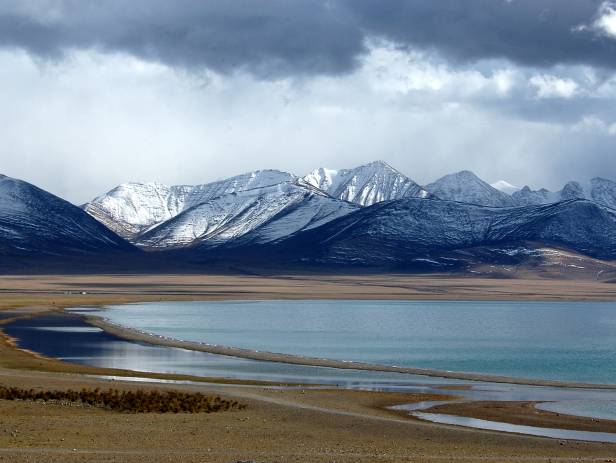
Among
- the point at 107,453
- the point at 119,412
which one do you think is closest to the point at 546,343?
the point at 119,412

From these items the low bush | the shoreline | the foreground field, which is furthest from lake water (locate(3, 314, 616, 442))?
the low bush

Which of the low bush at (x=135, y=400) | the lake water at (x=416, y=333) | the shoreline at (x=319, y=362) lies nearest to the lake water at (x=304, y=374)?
the shoreline at (x=319, y=362)

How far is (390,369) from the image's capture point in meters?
69.2

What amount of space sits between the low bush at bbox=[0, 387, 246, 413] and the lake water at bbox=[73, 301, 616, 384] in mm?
28764

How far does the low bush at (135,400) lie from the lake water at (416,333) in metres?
28.8

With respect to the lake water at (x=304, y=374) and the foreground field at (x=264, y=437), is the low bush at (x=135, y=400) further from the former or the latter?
the lake water at (x=304, y=374)

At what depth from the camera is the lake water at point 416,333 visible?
7719 centimetres

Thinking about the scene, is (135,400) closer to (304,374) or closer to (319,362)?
(304,374)

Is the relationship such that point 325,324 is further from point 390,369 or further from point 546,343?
point 390,369

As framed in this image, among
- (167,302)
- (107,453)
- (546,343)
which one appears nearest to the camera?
(107,453)

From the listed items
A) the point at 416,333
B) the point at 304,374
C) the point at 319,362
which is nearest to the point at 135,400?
the point at 304,374

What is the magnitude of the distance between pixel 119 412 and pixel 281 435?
27.0 ft

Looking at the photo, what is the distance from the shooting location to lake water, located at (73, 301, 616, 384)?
7719 centimetres

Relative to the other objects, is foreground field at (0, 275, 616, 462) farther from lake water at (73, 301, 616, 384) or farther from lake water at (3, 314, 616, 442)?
lake water at (73, 301, 616, 384)
